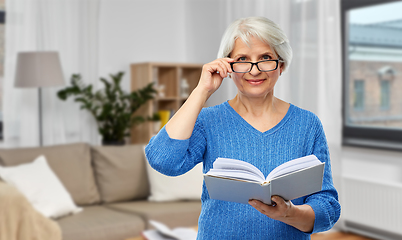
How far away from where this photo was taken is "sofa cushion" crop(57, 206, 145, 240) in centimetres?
264

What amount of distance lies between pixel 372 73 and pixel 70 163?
247 centimetres

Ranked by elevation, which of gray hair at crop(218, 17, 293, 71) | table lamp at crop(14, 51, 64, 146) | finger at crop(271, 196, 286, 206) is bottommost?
finger at crop(271, 196, 286, 206)

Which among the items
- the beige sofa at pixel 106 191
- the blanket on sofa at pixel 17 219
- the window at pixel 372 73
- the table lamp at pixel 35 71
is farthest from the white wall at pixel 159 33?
the blanket on sofa at pixel 17 219

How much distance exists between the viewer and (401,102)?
343 centimetres

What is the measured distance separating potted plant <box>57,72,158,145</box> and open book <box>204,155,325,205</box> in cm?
300

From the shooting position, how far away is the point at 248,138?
111 centimetres

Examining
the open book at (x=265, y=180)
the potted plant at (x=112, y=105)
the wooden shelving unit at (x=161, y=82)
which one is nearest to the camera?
the open book at (x=265, y=180)

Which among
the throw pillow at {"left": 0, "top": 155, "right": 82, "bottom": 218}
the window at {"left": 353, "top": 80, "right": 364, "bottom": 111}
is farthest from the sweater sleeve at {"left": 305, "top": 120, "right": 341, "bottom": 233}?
the window at {"left": 353, "top": 80, "right": 364, "bottom": 111}

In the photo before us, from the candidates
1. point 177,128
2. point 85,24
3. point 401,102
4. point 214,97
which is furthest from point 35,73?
point 401,102

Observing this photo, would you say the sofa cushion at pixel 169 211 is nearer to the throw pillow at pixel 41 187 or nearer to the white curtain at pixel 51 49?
the throw pillow at pixel 41 187

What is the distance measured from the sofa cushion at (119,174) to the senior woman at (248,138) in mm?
2262

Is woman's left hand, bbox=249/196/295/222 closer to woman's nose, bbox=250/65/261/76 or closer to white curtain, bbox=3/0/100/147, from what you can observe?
woman's nose, bbox=250/65/261/76

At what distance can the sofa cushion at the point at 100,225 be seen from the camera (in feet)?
8.66

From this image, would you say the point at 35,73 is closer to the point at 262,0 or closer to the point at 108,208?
the point at 108,208
